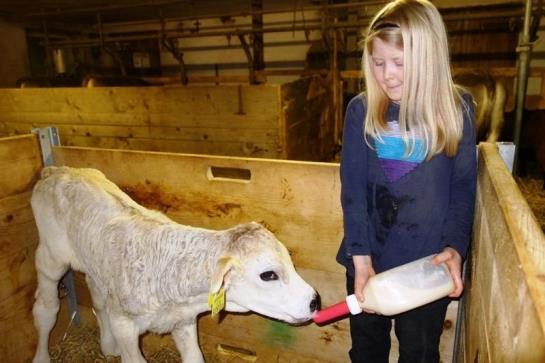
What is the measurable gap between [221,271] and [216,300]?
0.11m

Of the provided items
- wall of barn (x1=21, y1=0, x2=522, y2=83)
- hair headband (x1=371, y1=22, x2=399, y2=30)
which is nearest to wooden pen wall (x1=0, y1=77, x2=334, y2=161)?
hair headband (x1=371, y1=22, x2=399, y2=30)

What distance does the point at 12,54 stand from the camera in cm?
911

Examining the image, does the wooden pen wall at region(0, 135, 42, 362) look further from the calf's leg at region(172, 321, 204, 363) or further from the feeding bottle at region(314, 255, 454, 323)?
the feeding bottle at region(314, 255, 454, 323)

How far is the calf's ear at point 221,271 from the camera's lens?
146cm

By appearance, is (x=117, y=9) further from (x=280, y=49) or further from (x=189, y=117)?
(x=189, y=117)

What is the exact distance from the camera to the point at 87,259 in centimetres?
199

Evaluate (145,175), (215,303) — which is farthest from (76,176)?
(215,303)

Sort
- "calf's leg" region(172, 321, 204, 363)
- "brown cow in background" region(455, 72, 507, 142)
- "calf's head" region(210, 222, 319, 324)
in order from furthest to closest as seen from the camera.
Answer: "brown cow in background" region(455, 72, 507, 142), "calf's leg" region(172, 321, 204, 363), "calf's head" region(210, 222, 319, 324)

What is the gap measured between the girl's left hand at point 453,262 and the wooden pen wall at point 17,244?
7.03ft

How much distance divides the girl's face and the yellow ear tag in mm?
908

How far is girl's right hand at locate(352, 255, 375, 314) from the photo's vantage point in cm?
141

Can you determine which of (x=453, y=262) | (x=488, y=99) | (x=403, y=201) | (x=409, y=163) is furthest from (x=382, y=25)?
(x=488, y=99)

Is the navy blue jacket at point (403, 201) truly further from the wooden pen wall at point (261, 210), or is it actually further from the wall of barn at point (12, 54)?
the wall of barn at point (12, 54)

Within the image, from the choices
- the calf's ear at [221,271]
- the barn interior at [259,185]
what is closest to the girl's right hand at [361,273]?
the barn interior at [259,185]
